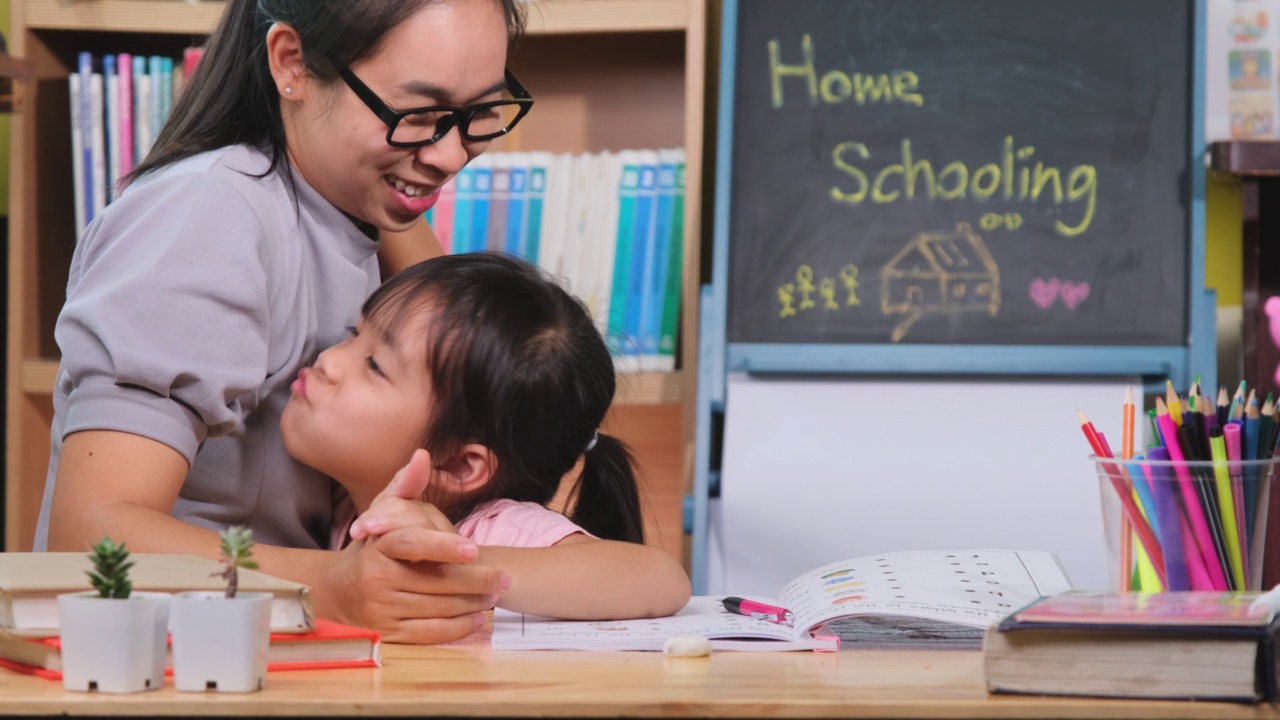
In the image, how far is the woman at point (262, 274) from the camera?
1.00 m

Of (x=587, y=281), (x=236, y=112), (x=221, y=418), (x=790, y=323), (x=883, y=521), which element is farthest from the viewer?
(x=587, y=281)

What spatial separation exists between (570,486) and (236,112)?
0.54 m

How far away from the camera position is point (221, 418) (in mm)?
1102

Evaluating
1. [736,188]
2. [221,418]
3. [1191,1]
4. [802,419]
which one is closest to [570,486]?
[221,418]

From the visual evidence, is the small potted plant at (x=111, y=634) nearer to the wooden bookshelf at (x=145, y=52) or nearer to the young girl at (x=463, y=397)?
the young girl at (x=463, y=397)

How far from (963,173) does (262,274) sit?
1304 mm

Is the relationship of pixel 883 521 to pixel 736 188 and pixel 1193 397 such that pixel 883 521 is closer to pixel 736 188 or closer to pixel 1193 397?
pixel 736 188

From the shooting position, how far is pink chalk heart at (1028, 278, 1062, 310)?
207 centimetres

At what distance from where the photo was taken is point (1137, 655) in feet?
2.13

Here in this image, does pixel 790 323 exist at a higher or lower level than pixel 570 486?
higher

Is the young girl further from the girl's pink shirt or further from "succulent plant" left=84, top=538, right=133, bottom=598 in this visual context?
"succulent plant" left=84, top=538, right=133, bottom=598

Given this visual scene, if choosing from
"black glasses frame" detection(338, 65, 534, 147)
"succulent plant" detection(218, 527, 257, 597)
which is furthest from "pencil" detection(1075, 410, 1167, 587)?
"black glasses frame" detection(338, 65, 534, 147)

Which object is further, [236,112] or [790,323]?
[790,323]

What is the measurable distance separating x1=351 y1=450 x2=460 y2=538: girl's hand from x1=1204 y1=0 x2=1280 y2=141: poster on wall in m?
1.83
